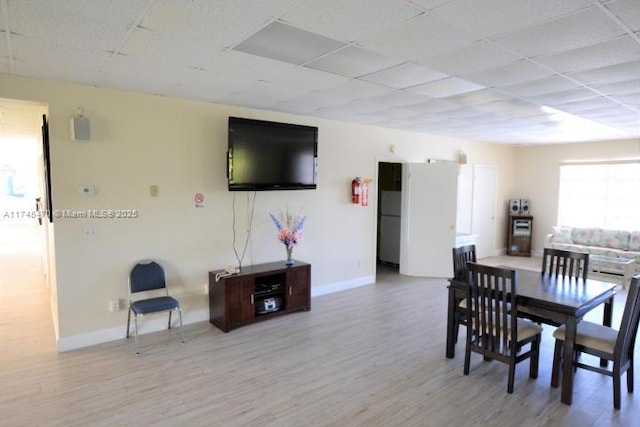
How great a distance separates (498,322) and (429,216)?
3.84 meters

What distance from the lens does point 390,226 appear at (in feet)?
25.1

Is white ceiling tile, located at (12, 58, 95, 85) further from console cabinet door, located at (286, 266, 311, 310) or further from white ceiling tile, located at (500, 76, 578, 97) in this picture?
white ceiling tile, located at (500, 76, 578, 97)

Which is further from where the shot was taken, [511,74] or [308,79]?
[308,79]

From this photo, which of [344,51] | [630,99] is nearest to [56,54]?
[344,51]

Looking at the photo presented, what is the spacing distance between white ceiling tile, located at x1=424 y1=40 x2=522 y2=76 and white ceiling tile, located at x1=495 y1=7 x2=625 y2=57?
10 centimetres

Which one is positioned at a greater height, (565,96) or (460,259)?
(565,96)

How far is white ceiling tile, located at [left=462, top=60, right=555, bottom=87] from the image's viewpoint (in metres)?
3.00

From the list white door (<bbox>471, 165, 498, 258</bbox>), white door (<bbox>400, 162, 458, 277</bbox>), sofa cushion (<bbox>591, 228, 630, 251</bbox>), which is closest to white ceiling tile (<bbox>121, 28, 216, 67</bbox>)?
white door (<bbox>400, 162, 458, 277</bbox>)

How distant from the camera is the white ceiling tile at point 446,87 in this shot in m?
3.53

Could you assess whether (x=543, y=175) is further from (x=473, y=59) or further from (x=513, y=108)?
(x=473, y=59)

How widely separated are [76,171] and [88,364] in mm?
1828

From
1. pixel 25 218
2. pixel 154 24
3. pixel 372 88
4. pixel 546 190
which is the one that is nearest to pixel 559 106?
pixel 372 88

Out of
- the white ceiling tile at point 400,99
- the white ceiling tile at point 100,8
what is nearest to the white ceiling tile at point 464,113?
the white ceiling tile at point 400,99

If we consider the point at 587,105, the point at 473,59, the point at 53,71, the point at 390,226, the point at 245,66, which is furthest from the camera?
the point at 390,226
